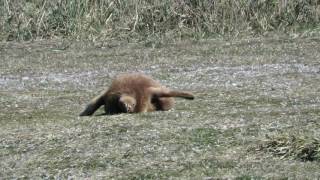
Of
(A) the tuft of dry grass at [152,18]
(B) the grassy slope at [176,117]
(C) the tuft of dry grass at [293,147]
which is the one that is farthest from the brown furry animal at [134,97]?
(A) the tuft of dry grass at [152,18]

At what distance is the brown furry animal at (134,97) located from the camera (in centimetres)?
948

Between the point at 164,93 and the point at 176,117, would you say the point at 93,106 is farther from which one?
the point at 176,117

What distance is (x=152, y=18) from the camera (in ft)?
58.3

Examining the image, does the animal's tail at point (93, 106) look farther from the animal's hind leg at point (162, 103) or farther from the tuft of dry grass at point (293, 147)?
the tuft of dry grass at point (293, 147)

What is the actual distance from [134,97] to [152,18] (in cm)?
839

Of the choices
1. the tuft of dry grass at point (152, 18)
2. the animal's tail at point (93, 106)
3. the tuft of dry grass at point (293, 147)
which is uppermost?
the tuft of dry grass at point (293, 147)

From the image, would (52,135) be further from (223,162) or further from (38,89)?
(38,89)

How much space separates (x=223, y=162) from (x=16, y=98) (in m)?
5.07

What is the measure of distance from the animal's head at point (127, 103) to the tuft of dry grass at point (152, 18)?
25.1 feet

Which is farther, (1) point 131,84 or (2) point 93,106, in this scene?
A: (2) point 93,106

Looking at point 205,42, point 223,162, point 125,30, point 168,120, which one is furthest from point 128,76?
point 125,30

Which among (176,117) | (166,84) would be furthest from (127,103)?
(166,84)

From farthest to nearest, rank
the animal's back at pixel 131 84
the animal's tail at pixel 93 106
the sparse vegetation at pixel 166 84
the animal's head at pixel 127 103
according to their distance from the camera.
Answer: the animal's tail at pixel 93 106 < the animal's back at pixel 131 84 < the animal's head at pixel 127 103 < the sparse vegetation at pixel 166 84

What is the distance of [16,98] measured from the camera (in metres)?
11.6
